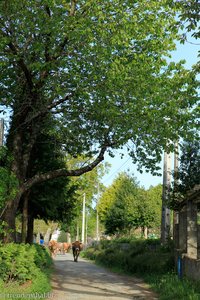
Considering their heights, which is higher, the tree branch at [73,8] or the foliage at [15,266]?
the tree branch at [73,8]

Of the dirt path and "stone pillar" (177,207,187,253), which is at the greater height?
"stone pillar" (177,207,187,253)

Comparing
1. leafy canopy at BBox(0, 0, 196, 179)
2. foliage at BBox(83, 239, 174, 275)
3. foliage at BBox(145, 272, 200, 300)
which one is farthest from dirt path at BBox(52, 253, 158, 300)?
leafy canopy at BBox(0, 0, 196, 179)

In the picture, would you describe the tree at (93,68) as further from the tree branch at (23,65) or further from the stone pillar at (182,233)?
the stone pillar at (182,233)

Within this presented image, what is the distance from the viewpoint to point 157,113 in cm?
1617

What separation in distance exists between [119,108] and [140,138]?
1.97 metres

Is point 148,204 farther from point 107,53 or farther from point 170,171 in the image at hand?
point 107,53

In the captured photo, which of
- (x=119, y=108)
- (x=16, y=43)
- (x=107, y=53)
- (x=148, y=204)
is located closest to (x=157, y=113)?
(x=119, y=108)

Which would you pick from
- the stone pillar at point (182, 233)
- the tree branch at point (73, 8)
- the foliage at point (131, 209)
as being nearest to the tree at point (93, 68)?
the tree branch at point (73, 8)

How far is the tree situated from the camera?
15055 millimetres

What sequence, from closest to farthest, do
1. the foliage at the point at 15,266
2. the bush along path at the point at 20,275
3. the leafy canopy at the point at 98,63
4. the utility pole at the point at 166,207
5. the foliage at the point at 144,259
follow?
1. the bush along path at the point at 20,275
2. the foliage at the point at 15,266
3. the leafy canopy at the point at 98,63
4. the foliage at the point at 144,259
5. the utility pole at the point at 166,207

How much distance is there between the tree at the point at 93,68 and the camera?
15.1 m

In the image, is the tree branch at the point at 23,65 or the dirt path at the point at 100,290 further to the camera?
the tree branch at the point at 23,65

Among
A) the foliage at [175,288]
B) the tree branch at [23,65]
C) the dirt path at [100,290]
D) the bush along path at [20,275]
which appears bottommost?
the dirt path at [100,290]

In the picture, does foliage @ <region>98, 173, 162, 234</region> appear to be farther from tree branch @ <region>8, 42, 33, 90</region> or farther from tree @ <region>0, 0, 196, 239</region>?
tree branch @ <region>8, 42, 33, 90</region>
